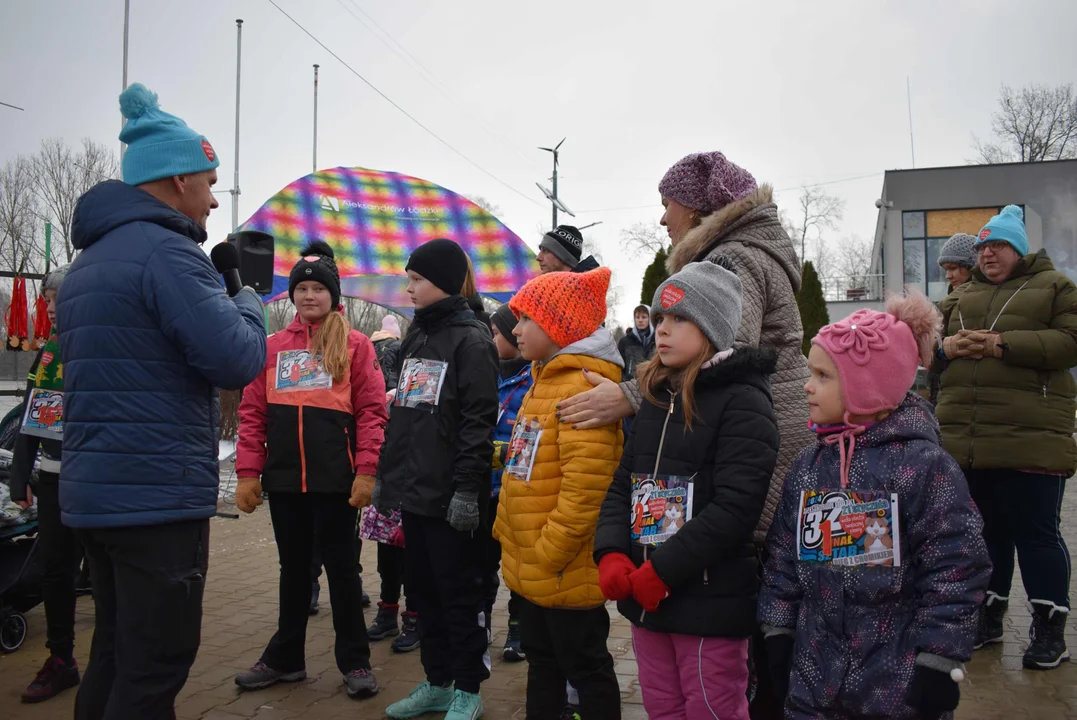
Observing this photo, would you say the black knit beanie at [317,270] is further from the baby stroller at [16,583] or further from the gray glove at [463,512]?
the baby stroller at [16,583]

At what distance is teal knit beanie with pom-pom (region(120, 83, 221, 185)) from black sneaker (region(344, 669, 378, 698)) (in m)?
2.45

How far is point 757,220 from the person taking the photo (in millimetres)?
2957

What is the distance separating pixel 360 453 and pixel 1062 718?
129 inches

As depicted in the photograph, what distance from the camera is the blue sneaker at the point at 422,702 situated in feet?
12.3

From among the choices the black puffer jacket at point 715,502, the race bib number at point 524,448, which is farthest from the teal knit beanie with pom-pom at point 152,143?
the black puffer jacket at point 715,502

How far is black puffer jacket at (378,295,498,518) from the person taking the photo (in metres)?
3.68

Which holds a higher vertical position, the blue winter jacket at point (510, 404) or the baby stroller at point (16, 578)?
the blue winter jacket at point (510, 404)

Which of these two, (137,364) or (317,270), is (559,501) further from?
(317,270)

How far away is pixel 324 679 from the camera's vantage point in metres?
4.27

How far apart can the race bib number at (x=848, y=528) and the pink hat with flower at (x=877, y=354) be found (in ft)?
0.86

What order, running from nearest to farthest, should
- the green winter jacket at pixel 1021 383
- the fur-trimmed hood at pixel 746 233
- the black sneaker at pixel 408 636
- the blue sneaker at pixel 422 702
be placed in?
1. the fur-trimmed hood at pixel 746 233
2. the blue sneaker at pixel 422 702
3. the green winter jacket at pixel 1021 383
4. the black sneaker at pixel 408 636

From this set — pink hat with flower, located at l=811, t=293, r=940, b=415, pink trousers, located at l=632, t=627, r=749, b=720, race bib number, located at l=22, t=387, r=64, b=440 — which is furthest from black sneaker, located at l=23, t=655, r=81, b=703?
pink hat with flower, located at l=811, t=293, r=940, b=415

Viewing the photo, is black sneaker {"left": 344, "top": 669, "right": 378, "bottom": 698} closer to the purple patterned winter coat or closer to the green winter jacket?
the purple patterned winter coat

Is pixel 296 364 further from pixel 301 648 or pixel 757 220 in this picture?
pixel 757 220
